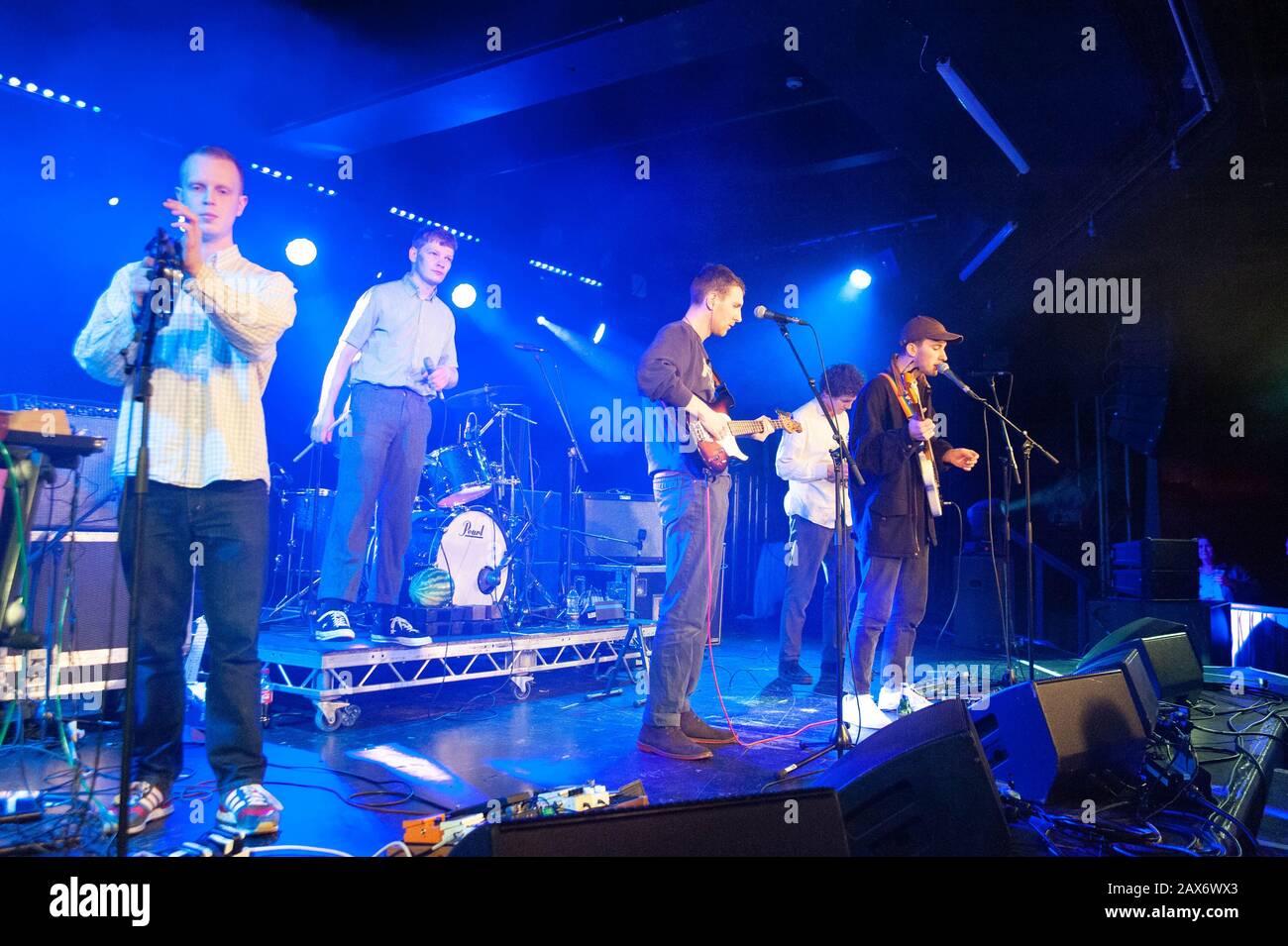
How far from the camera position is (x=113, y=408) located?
4.88m

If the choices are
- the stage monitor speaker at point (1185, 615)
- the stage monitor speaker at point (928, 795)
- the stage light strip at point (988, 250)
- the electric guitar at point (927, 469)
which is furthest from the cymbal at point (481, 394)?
the stage monitor speaker at point (1185, 615)

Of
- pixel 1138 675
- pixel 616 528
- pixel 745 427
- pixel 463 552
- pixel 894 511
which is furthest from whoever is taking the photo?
pixel 616 528

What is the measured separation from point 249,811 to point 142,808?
0.37 m

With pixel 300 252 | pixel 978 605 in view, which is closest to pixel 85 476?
pixel 300 252

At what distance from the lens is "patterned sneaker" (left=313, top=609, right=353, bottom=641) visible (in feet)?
15.9

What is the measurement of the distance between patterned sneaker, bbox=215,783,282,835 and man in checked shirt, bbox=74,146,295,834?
0.02m

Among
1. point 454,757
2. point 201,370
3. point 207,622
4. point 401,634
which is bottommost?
point 454,757

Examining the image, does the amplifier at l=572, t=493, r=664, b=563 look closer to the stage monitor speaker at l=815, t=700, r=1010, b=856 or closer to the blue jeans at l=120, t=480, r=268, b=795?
the blue jeans at l=120, t=480, r=268, b=795

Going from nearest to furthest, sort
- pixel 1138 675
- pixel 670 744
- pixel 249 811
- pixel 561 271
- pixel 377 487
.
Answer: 1. pixel 249 811
2. pixel 1138 675
3. pixel 670 744
4. pixel 377 487
5. pixel 561 271

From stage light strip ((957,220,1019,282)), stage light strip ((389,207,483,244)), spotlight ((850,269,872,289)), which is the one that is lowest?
stage light strip ((957,220,1019,282))

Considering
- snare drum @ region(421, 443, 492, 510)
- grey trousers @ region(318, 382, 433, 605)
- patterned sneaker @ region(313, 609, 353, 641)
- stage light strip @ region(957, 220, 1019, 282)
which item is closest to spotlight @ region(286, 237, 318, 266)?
snare drum @ region(421, 443, 492, 510)

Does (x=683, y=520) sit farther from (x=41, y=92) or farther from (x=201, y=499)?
(x=41, y=92)

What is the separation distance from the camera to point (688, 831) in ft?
5.92
